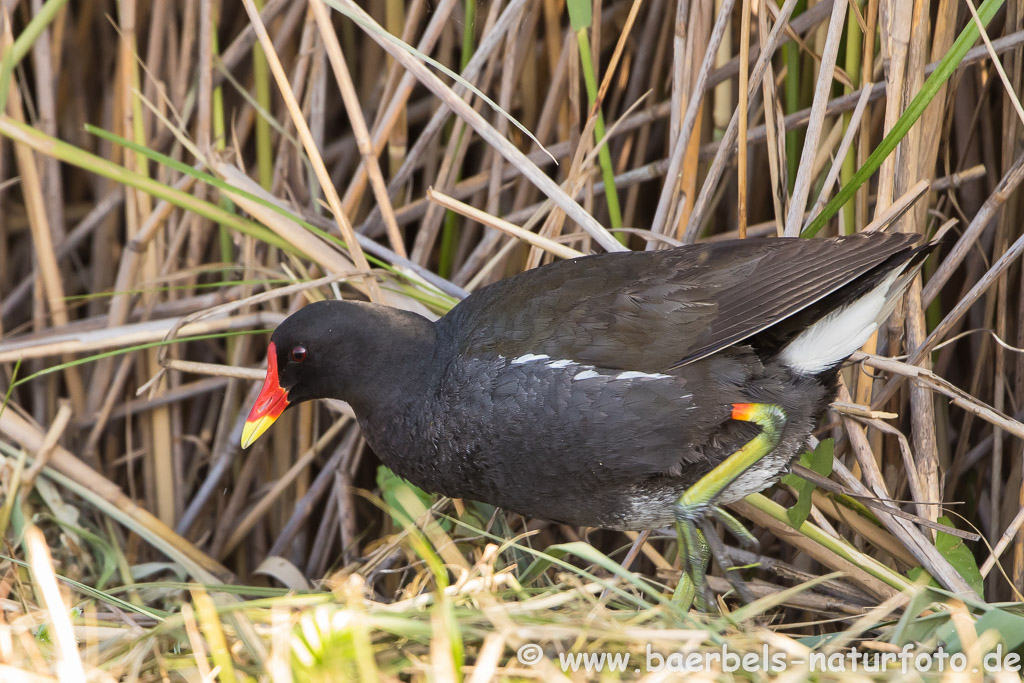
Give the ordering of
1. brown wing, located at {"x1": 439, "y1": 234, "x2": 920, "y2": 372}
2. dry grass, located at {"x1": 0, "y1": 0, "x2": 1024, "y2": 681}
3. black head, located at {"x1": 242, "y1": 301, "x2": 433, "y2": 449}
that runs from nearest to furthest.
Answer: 1. dry grass, located at {"x1": 0, "y1": 0, "x2": 1024, "y2": 681}
2. brown wing, located at {"x1": 439, "y1": 234, "x2": 920, "y2": 372}
3. black head, located at {"x1": 242, "y1": 301, "x2": 433, "y2": 449}

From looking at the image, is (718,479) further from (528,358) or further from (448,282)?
(448,282)

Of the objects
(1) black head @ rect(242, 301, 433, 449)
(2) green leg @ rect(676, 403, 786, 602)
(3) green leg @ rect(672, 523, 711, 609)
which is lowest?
(3) green leg @ rect(672, 523, 711, 609)

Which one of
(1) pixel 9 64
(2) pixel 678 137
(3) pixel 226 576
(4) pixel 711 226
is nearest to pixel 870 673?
(2) pixel 678 137

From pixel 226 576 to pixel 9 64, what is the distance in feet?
3.57

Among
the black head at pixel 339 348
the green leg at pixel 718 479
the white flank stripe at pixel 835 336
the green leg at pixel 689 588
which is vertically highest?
the white flank stripe at pixel 835 336

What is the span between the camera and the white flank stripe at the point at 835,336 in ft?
4.93

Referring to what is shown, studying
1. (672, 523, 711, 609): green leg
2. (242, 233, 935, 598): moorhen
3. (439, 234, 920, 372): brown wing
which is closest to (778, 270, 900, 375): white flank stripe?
(242, 233, 935, 598): moorhen

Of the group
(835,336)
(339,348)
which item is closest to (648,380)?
(835,336)

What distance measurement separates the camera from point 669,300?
149cm

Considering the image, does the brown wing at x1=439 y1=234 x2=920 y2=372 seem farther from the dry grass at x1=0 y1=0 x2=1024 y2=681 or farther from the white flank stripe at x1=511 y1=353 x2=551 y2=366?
the dry grass at x1=0 y1=0 x2=1024 y2=681

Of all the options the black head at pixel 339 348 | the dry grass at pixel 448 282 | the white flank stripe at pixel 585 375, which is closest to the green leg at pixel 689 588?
the dry grass at pixel 448 282

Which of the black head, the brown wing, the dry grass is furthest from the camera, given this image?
the black head

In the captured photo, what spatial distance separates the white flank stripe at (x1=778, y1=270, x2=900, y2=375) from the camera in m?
1.50

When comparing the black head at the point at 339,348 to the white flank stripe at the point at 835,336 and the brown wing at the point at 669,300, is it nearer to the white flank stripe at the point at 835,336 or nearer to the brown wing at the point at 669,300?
the brown wing at the point at 669,300
